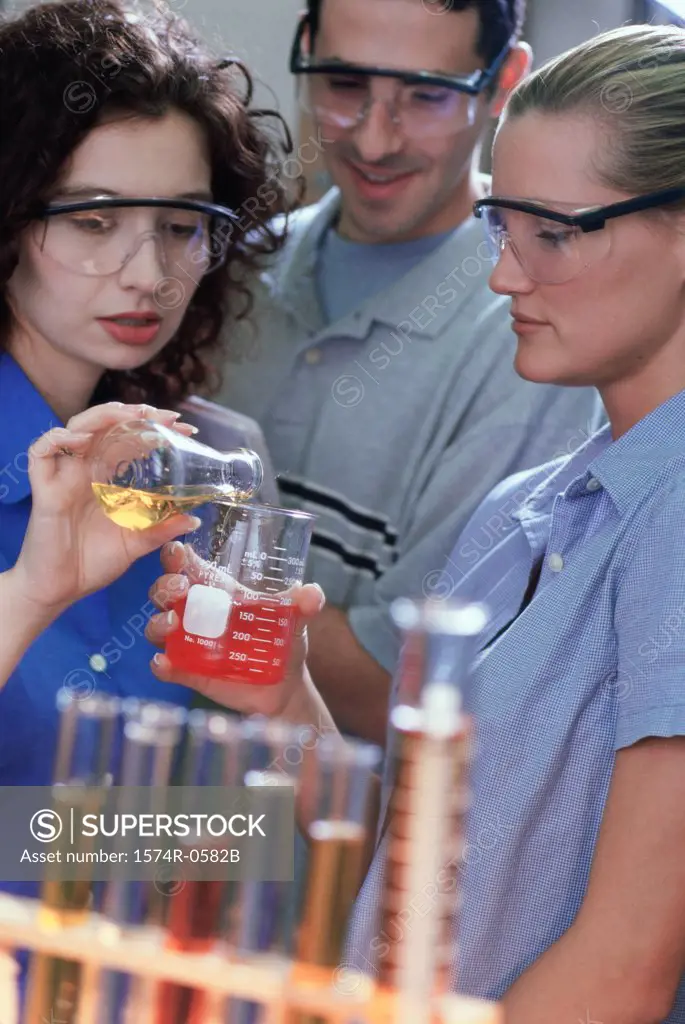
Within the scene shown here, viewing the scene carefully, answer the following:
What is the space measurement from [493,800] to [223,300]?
1.18 meters

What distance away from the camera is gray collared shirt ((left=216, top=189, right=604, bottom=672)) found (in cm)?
210

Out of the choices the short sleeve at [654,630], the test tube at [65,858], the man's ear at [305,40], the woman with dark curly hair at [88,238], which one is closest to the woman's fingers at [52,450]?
the woman with dark curly hair at [88,238]

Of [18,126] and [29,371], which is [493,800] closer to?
[29,371]

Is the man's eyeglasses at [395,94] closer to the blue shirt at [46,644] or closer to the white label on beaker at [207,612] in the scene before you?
the blue shirt at [46,644]

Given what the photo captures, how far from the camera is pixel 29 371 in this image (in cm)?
182

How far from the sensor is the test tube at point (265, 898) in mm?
905

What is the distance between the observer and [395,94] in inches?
82.4

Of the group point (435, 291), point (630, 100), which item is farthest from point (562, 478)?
point (435, 291)

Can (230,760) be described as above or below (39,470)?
below

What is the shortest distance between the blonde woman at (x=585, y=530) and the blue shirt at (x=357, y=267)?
32.7 inches

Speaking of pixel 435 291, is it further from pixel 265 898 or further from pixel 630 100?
pixel 265 898

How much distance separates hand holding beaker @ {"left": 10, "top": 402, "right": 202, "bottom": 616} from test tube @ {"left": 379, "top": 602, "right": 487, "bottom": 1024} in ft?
1.99

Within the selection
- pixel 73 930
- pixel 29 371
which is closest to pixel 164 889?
pixel 73 930

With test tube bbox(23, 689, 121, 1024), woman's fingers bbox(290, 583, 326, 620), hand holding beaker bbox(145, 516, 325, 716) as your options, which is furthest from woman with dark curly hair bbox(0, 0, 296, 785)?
test tube bbox(23, 689, 121, 1024)
